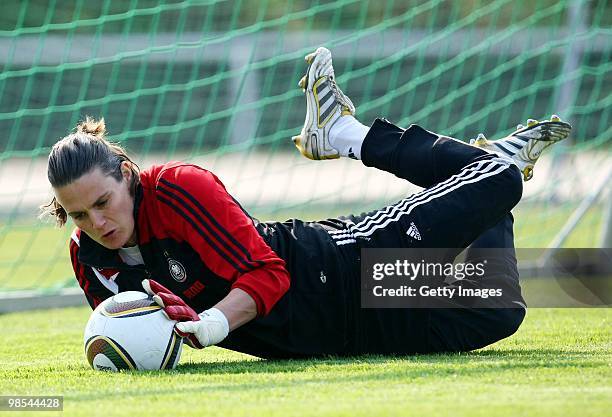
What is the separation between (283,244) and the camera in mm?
4410

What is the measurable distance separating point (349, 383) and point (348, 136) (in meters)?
1.76

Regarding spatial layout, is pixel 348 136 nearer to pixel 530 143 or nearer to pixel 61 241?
pixel 530 143

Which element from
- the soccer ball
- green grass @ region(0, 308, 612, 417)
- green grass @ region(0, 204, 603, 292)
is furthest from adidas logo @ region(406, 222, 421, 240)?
green grass @ region(0, 204, 603, 292)

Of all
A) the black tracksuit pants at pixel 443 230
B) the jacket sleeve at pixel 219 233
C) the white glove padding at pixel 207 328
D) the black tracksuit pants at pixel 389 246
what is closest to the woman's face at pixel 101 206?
the jacket sleeve at pixel 219 233

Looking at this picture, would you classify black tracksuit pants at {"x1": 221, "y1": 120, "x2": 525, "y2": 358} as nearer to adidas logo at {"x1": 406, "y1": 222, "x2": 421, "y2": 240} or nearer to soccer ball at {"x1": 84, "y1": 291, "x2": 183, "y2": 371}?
adidas logo at {"x1": 406, "y1": 222, "x2": 421, "y2": 240}

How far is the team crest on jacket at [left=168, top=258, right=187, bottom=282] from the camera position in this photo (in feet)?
13.8

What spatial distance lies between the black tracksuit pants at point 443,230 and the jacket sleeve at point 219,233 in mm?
511

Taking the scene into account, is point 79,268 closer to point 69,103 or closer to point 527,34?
point 69,103

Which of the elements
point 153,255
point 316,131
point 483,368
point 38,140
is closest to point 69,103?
point 38,140

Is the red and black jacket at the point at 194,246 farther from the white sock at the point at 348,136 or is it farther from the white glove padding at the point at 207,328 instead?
the white sock at the point at 348,136

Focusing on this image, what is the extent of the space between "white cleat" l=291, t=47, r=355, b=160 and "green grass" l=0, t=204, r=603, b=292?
10.1ft

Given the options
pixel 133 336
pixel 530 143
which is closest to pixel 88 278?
pixel 133 336

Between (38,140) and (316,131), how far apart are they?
14.2ft

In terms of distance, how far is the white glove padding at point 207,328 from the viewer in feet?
12.7
